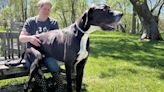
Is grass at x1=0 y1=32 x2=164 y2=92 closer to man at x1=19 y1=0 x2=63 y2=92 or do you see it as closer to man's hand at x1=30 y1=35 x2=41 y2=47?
man at x1=19 y1=0 x2=63 y2=92

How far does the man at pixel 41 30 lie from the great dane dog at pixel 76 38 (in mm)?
130

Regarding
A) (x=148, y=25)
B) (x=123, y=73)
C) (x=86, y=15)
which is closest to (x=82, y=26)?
(x=86, y=15)

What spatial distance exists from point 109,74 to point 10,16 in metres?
67.9

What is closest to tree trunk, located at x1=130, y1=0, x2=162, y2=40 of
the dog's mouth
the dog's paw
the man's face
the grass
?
the grass

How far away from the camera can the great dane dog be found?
5.78m

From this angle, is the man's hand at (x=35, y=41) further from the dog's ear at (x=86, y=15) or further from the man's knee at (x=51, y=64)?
the dog's ear at (x=86, y=15)

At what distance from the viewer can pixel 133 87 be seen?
8352 mm

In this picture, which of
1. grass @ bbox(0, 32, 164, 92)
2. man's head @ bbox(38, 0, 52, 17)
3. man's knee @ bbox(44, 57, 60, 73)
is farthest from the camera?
grass @ bbox(0, 32, 164, 92)

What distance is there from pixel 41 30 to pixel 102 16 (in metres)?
1.38

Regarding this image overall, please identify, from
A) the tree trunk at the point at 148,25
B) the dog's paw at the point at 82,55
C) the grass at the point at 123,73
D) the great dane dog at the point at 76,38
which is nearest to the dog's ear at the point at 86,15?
the great dane dog at the point at 76,38

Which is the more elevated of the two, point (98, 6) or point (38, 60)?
point (98, 6)

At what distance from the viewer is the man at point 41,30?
20.5 ft

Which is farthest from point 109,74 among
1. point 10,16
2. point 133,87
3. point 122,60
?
point 10,16

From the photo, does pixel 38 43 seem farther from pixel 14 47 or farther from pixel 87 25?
pixel 14 47
